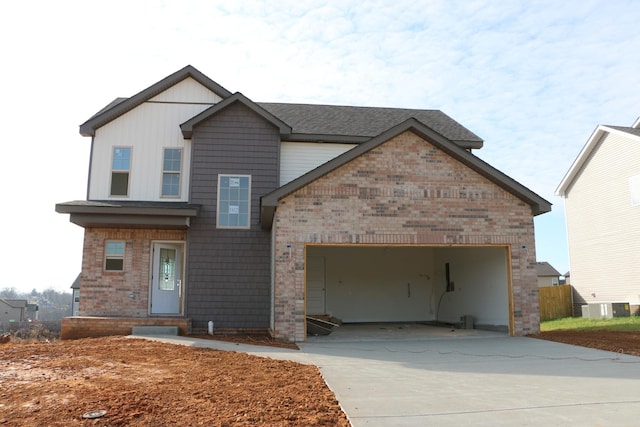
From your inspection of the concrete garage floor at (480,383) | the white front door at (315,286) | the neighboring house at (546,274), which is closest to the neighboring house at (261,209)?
the concrete garage floor at (480,383)

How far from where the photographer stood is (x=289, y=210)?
12781 mm

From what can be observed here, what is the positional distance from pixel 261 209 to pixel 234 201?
2.37 m

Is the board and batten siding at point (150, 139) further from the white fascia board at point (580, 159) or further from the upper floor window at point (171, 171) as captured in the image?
the white fascia board at point (580, 159)

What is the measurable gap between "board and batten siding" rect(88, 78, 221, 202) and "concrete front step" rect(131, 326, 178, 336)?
3.94m

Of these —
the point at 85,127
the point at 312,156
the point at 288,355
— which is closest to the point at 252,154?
the point at 312,156

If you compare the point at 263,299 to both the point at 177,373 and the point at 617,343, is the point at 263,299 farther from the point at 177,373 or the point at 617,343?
the point at 617,343

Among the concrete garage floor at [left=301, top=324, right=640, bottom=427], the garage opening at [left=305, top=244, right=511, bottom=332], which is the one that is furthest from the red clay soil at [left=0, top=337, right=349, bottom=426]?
the garage opening at [left=305, top=244, right=511, bottom=332]

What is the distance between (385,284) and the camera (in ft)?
65.4

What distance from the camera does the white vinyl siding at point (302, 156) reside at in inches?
638

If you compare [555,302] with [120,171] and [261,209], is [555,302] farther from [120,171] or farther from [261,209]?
[120,171]

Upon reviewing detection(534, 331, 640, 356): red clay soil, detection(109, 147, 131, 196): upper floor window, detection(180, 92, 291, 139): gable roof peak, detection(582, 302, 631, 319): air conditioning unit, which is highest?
detection(180, 92, 291, 139): gable roof peak

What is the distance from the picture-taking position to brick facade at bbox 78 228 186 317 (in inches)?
589

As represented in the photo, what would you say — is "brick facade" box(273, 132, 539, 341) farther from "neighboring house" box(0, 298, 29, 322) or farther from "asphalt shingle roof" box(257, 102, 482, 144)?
"neighboring house" box(0, 298, 29, 322)

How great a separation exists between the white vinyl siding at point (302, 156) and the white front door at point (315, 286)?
4.14 metres
